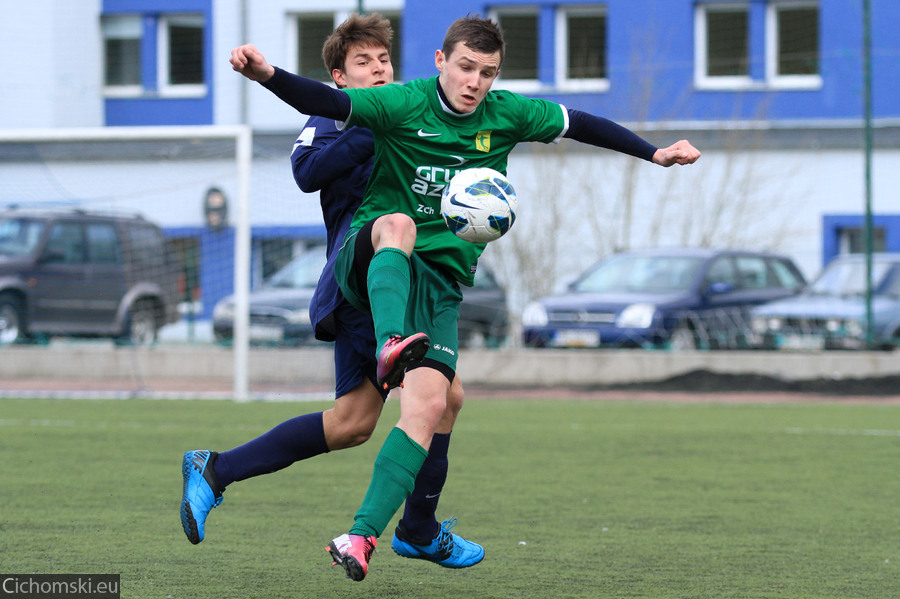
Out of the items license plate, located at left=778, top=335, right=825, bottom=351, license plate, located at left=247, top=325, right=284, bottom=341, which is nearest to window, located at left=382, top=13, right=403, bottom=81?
license plate, located at left=247, top=325, right=284, bottom=341

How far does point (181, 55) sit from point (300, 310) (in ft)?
40.1

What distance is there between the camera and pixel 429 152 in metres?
4.36

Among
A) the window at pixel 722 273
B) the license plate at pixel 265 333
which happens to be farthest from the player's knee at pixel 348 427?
the window at pixel 722 273

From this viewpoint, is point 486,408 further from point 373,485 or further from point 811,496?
point 373,485

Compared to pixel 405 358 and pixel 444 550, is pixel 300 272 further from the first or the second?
pixel 405 358

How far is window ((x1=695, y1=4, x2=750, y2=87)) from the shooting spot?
22.4m

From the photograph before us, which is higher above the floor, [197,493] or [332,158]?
[332,158]

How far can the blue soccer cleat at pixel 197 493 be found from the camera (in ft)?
14.6

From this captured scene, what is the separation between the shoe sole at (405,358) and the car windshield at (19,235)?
12835 millimetres

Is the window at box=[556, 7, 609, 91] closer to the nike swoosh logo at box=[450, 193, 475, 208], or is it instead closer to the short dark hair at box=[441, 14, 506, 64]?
the short dark hair at box=[441, 14, 506, 64]

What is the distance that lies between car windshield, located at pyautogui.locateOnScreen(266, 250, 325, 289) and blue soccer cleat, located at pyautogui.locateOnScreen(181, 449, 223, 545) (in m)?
10.4

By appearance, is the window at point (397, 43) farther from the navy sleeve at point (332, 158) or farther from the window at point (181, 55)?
the navy sleeve at point (332, 158)

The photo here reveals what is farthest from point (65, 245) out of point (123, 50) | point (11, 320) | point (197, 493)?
point (197, 493)

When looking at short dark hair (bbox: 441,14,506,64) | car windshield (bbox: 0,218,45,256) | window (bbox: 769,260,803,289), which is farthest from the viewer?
window (bbox: 769,260,803,289)
